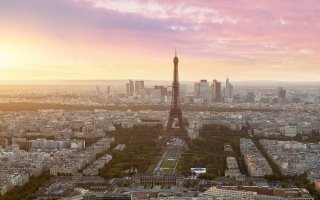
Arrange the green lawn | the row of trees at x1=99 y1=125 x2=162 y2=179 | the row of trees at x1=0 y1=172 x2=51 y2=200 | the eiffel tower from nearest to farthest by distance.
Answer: the row of trees at x1=0 y1=172 x2=51 y2=200
the row of trees at x1=99 y1=125 x2=162 y2=179
the green lawn
the eiffel tower

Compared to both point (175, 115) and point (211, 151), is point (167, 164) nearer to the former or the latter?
point (211, 151)

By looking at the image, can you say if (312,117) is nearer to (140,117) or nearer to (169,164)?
(140,117)

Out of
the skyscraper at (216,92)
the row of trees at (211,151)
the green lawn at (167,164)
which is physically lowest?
the green lawn at (167,164)

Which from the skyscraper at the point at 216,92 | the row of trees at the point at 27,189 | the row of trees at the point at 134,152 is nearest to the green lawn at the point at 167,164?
the row of trees at the point at 134,152

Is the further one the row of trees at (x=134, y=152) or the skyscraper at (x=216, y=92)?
the skyscraper at (x=216, y=92)

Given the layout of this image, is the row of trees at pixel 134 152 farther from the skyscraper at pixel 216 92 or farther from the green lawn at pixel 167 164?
the skyscraper at pixel 216 92

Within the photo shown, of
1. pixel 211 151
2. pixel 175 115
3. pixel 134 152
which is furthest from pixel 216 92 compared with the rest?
pixel 134 152

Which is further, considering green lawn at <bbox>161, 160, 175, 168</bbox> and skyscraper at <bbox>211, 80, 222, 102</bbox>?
skyscraper at <bbox>211, 80, 222, 102</bbox>

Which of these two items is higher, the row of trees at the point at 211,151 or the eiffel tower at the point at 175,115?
the eiffel tower at the point at 175,115

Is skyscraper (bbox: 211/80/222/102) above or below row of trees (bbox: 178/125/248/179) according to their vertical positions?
above

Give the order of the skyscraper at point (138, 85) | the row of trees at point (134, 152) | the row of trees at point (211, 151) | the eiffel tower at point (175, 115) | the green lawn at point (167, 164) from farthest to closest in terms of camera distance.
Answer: the skyscraper at point (138, 85)
the eiffel tower at point (175, 115)
the green lawn at point (167, 164)
the row of trees at point (211, 151)
the row of trees at point (134, 152)

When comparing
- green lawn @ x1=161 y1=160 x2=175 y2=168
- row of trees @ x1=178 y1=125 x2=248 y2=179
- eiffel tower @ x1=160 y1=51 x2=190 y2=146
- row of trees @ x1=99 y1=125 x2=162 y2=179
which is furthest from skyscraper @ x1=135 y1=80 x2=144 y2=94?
green lawn @ x1=161 y1=160 x2=175 y2=168

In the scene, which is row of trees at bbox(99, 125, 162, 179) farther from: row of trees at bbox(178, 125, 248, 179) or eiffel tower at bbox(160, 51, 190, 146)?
row of trees at bbox(178, 125, 248, 179)
